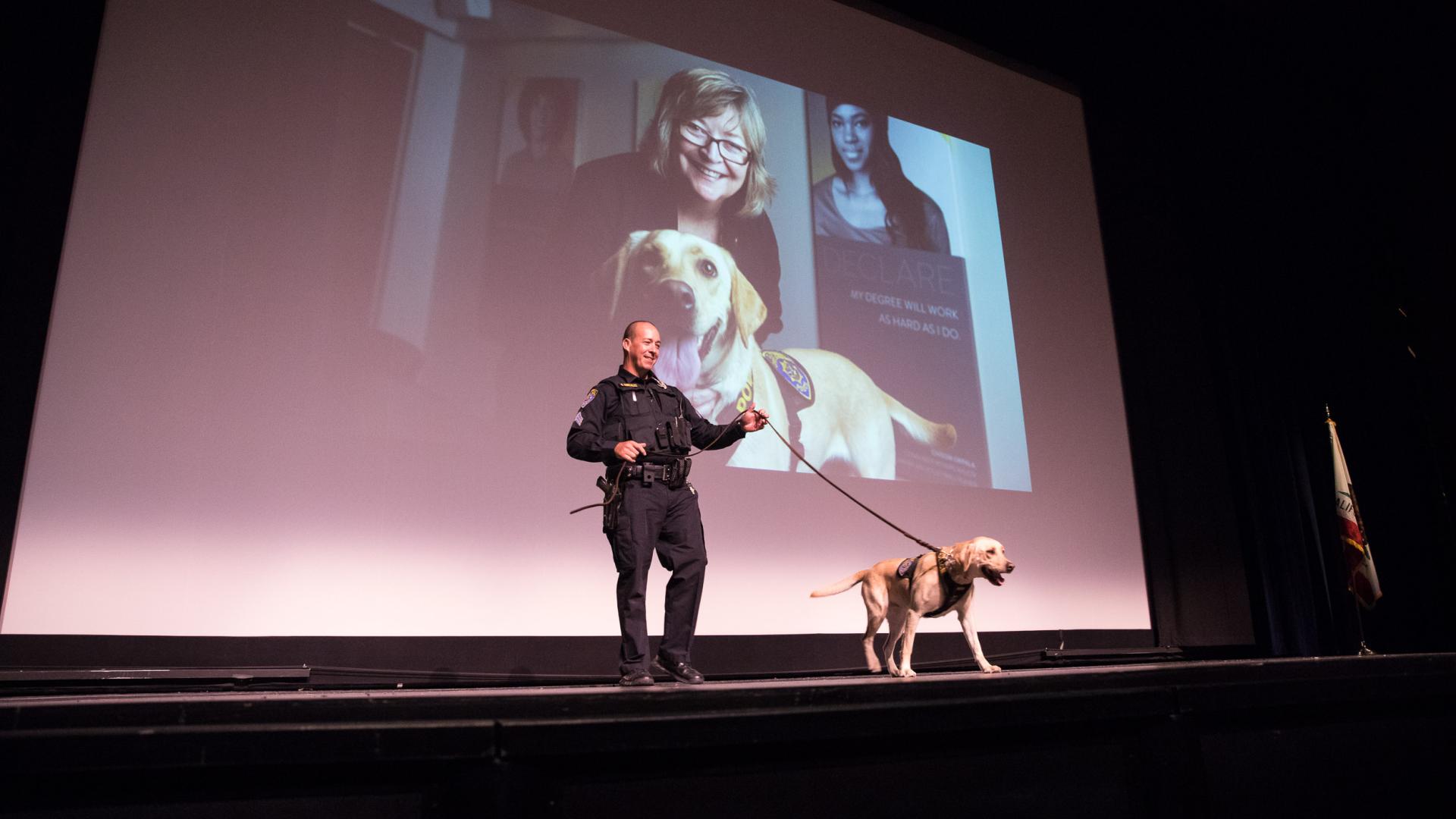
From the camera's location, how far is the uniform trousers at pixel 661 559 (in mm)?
3455

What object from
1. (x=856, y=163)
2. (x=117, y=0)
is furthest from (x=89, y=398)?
(x=856, y=163)

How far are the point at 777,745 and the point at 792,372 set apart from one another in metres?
3.34

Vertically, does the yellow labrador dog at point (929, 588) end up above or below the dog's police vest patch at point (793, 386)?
below

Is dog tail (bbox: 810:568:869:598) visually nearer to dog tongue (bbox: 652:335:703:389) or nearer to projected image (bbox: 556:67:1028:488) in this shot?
projected image (bbox: 556:67:1028:488)

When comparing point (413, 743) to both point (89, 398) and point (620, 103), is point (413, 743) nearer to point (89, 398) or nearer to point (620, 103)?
point (89, 398)

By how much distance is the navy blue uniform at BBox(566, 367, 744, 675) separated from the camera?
3.48 meters

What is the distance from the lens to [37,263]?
4055 millimetres

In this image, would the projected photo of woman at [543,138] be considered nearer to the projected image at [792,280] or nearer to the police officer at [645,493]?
the projected image at [792,280]

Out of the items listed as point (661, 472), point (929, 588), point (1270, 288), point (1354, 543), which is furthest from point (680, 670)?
point (1270, 288)

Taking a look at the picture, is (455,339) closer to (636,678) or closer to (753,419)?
(753,419)

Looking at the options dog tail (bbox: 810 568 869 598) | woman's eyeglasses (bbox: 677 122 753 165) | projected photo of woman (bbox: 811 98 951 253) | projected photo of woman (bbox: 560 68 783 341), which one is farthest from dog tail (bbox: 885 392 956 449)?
dog tail (bbox: 810 568 869 598)

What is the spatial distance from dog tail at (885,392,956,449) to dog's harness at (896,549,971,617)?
2366 mm

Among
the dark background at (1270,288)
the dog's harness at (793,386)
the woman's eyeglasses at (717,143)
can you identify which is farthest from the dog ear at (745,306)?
the dark background at (1270,288)

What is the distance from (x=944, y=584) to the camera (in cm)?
342
